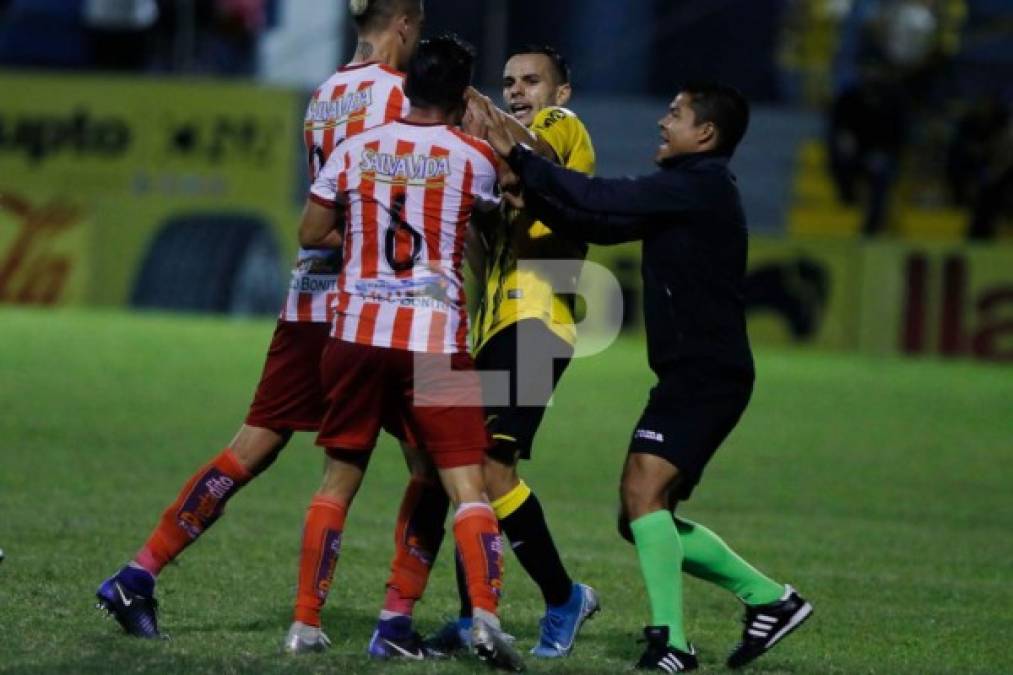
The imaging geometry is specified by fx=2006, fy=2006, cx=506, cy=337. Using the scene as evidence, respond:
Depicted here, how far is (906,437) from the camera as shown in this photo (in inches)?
614

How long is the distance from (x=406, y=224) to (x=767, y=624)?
6.17 ft

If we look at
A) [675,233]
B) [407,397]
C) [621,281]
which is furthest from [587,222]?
[621,281]

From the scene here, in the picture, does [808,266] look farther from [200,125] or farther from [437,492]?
[437,492]

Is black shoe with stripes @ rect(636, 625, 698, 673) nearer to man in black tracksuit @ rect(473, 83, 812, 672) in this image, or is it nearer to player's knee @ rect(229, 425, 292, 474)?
man in black tracksuit @ rect(473, 83, 812, 672)

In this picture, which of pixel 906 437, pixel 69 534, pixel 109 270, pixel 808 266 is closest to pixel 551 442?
pixel 906 437

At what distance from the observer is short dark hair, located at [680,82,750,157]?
6832mm

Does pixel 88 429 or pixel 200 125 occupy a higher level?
pixel 200 125

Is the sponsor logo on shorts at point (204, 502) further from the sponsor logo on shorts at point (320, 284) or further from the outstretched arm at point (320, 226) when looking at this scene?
the outstretched arm at point (320, 226)

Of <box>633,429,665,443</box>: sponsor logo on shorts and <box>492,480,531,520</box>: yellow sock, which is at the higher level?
<box>633,429,665,443</box>: sponsor logo on shorts

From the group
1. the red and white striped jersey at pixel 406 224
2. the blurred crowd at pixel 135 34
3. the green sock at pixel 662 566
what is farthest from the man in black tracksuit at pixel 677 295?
the blurred crowd at pixel 135 34

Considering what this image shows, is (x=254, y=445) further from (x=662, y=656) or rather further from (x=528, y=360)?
(x=662, y=656)

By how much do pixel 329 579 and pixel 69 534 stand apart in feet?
9.63

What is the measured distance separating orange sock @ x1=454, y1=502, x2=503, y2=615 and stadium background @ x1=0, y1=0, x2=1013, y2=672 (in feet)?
3.37

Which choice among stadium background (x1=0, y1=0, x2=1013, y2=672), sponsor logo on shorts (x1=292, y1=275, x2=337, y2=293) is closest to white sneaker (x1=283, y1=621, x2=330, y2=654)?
stadium background (x1=0, y1=0, x2=1013, y2=672)
